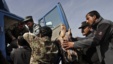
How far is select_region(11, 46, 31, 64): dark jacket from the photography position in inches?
254

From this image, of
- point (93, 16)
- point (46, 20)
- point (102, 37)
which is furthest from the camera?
point (46, 20)

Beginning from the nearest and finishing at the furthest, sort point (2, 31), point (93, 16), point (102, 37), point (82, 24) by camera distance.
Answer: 1. point (102, 37)
2. point (93, 16)
3. point (82, 24)
4. point (2, 31)

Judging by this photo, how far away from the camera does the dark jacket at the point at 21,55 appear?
6.44 metres

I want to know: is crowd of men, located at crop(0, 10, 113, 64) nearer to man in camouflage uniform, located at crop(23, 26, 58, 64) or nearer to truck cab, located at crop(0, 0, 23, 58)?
man in camouflage uniform, located at crop(23, 26, 58, 64)

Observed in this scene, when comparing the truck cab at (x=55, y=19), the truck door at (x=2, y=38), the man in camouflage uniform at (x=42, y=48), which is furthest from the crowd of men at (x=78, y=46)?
the truck cab at (x=55, y=19)

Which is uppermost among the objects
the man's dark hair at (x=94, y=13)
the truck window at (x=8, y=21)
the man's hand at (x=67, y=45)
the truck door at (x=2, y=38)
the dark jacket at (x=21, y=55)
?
the truck window at (x=8, y=21)

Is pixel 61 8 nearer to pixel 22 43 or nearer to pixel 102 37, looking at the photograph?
pixel 22 43

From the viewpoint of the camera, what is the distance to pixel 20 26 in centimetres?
726

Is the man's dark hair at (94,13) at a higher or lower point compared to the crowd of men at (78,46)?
higher

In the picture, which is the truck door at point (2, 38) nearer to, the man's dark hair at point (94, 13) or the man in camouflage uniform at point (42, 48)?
the man in camouflage uniform at point (42, 48)

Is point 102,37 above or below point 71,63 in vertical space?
above

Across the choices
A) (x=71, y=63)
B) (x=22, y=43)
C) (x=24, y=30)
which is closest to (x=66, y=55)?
(x=71, y=63)

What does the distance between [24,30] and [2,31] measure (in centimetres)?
57

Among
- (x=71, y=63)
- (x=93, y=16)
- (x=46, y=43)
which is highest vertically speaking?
(x=93, y=16)
